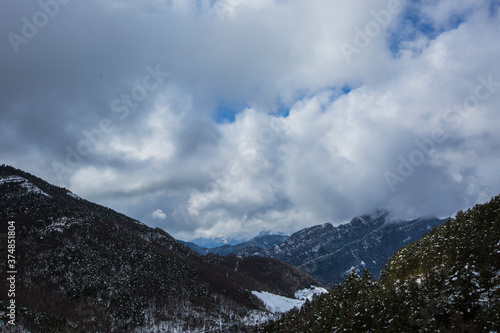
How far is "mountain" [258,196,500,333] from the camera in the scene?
37.3m

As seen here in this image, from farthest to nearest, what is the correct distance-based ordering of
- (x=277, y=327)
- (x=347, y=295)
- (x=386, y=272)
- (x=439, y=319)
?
Result: (x=277, y=327), (x=386, y=272), (x=347, y=295), (x=439, y=319)

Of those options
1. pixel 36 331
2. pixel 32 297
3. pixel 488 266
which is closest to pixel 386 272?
pixel 488 266

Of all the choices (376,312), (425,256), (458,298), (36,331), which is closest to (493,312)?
(458,298)

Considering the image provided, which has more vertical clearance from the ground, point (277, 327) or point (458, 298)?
point (458, 298)

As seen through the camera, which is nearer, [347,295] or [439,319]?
[439,319]

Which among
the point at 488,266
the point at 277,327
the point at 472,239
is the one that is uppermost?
the point at 472,239

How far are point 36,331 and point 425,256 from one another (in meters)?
Result: 180

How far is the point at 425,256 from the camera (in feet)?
201

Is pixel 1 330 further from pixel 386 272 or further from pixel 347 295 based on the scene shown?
pixel 386 272

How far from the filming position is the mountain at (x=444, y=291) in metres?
37.3

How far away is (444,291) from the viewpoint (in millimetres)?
41781

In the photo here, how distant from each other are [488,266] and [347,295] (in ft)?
116

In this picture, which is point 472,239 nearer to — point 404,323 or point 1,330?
point 404,323

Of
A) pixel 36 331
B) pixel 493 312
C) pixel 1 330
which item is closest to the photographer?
pixel 493 312
